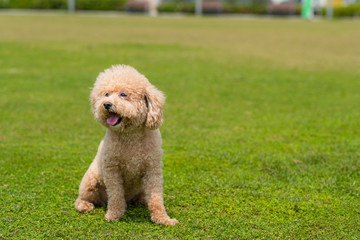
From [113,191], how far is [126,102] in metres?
0.77

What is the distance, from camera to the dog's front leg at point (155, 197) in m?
3.83

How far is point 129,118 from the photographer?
3629mm

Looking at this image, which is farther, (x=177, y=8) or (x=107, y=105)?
(x=177, y=8)

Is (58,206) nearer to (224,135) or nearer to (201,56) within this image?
(224,135)

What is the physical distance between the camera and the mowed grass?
153 inches

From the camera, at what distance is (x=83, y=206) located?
159 inches

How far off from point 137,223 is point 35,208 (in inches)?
36.5

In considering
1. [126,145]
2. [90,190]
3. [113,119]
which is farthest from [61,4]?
[113,119]

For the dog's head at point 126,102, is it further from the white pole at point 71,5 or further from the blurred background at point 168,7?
the white pole at point 71,5

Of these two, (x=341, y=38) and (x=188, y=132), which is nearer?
(x=188, y=132)

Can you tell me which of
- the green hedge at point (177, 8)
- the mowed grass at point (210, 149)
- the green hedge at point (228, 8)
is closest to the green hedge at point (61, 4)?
→ the green hedge at point (177, 8)

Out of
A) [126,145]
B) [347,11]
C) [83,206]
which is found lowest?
[83,206]

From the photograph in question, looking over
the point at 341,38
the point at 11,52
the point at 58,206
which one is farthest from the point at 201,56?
the point at 58,206

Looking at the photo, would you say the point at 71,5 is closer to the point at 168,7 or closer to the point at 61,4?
the point at 61,4
